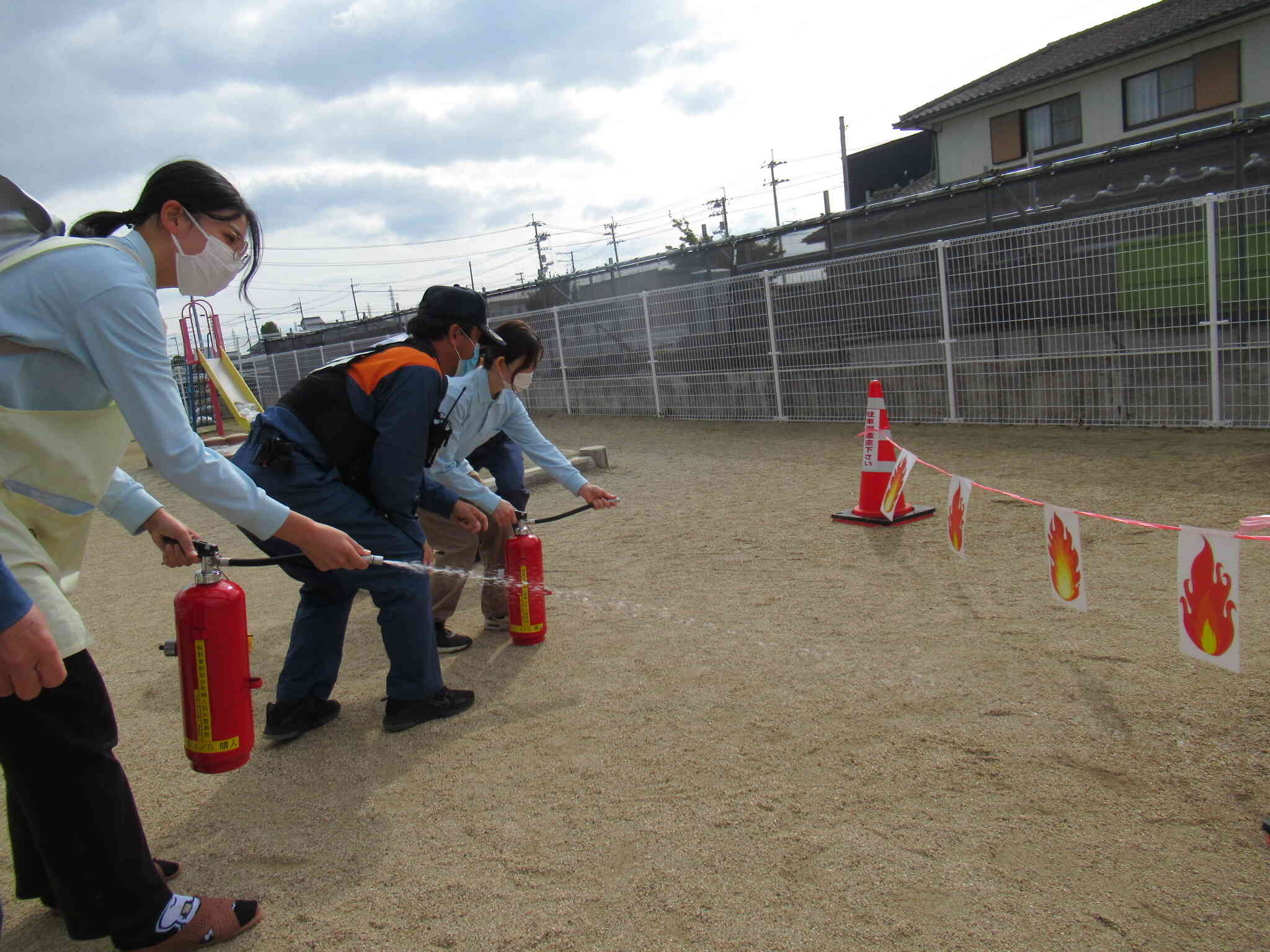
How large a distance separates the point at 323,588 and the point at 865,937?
2.28m

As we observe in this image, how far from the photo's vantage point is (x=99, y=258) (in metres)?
1.78

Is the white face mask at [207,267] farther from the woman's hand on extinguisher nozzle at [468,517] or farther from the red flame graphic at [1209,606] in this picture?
the red flame graphic at [1209,606]

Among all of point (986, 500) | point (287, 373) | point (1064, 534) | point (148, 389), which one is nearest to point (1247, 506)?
point (986, 500)

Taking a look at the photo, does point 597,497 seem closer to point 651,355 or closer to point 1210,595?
point 1210,595

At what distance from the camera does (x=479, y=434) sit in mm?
4395

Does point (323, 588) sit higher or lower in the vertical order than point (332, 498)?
lower

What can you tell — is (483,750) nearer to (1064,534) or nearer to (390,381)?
(390,381)

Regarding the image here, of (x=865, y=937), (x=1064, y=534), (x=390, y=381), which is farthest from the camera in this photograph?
(x=1064, y=534)

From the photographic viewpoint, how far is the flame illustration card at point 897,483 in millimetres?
5543

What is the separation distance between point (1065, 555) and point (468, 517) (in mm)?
2605

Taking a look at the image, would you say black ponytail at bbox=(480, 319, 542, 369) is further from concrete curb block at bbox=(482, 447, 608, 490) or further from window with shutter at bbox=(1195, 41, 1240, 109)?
window with shutter at bbox=(1195, 41, 1240, 109)

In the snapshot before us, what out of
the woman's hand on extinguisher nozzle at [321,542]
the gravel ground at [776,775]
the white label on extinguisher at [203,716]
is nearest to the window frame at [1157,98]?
the gravel ground at [776,775]

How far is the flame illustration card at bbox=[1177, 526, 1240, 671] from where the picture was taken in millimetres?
2502

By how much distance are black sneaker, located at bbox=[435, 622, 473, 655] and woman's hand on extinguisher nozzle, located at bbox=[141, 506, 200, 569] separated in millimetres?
1938
